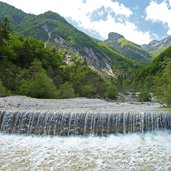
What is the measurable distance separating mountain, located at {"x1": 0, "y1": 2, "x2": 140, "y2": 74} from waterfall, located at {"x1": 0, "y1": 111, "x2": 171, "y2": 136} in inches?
4620

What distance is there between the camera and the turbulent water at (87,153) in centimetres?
1109

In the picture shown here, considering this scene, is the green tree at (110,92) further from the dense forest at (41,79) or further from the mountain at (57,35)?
the mountain at (57,35)

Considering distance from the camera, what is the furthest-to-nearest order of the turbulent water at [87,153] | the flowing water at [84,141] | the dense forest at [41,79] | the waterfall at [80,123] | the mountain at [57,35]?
the mountain at [57,35], the dense forest at [41,79], the waterfall at [80,123], the flowing water at [84,141], the turbulent water at [87,153]

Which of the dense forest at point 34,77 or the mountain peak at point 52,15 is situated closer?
the dense forest at point 34,77

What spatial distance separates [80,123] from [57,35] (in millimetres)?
133371

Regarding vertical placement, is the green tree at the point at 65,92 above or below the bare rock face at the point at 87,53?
below

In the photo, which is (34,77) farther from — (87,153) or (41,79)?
(87,153)

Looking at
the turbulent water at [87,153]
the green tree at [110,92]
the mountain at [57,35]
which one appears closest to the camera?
the turbulent water at [87,153]

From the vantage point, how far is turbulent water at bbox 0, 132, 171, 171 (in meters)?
11.1

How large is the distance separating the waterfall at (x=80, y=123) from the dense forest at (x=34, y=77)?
11648 millimetres

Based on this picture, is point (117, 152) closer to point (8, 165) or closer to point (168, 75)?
point (8, 165)

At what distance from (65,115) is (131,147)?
564 cm

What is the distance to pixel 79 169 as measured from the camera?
10.8 m

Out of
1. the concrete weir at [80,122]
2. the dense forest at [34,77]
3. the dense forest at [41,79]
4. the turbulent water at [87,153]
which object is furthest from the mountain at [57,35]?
the turbulent water at [87,153]
